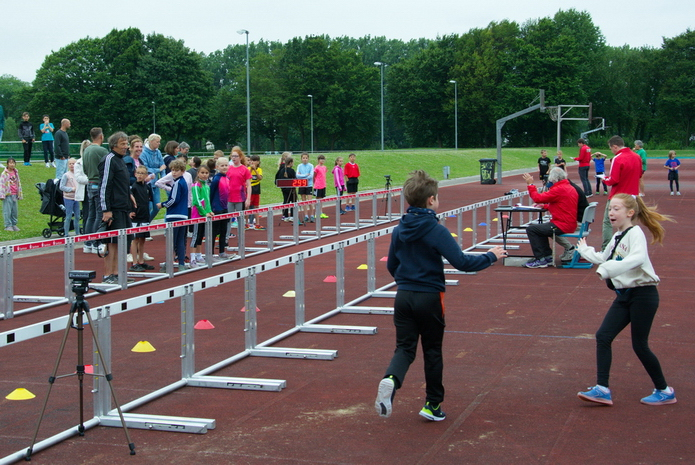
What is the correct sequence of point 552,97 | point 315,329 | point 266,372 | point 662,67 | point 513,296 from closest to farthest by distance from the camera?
1. point 266,372
2. point 315,329
3. point 513,296
4. point 552,97
5. point 662,67

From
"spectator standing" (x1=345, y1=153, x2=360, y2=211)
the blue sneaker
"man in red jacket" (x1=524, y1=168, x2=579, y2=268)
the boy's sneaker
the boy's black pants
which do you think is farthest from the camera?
"spectator standing" (x1=345, y1=153, x2=360, y2=211)

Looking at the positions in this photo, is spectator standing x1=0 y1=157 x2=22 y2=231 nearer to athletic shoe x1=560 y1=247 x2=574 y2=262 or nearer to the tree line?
athletic shoe x1=560 y1=247 x2=574 y2=262

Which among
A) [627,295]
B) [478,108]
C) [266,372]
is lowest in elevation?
[266,372]

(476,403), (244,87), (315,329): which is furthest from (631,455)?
(244,87)

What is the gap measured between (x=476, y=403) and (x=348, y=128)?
314 ft

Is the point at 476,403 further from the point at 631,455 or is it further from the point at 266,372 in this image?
the point at 266,372

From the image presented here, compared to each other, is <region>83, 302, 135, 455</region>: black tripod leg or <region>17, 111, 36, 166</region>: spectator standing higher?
<region>17, 111, 36, 166</region>: spectator standing

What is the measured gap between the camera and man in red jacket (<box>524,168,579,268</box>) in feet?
41.6

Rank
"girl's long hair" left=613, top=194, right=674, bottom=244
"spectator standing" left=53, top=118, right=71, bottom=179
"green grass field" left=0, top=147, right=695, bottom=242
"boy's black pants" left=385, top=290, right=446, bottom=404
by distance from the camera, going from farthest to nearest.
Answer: "spectator standing" left=53, top=118, right=71, bottom=179, "green grass field" left=0, top=147, right=695, bottom=242, "girl's long hair" left=613, top=194, right=674, bottom=244, "boy's black pants" left=385, top=290, right=446, bottom=404

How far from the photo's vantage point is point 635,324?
5.59 m

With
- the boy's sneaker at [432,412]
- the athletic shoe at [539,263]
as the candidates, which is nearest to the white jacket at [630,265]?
the boy's sneaker at [432,412]

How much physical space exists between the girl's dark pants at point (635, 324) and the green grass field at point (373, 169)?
13694 millimetres

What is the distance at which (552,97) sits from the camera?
95.9m

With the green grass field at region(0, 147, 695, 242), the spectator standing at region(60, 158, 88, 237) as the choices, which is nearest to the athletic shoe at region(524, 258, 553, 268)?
the spectator standing at region(60, 158, 88, 237)
